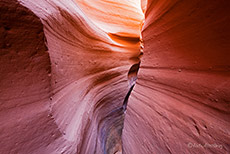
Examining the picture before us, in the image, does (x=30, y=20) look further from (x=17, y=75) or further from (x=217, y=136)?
(x=217, y=136)

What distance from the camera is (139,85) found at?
1.08 m

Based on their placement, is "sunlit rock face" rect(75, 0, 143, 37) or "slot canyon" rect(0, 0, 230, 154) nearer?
"slot canyon" rect(0, 0, 230, 154)

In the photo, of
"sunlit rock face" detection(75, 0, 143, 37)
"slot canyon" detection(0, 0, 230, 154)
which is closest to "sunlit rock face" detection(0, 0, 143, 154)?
"slot canyon" detection(0, 0, 230, 154)

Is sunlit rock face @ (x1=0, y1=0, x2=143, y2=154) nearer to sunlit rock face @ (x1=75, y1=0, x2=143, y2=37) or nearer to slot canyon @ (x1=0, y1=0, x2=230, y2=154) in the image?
slot canyon @ (x1=0, y1=0, x2=230, y2=154)

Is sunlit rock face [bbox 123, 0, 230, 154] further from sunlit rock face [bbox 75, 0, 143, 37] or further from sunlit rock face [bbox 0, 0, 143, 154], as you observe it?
sunlit rock face [bbox 75, 0, 143, 37]

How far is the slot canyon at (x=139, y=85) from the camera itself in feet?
1.51

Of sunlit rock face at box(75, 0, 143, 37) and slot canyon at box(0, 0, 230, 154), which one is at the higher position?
sunlit rock face at box(75, 0, 143, 37)

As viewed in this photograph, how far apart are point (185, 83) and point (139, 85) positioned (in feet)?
1.58

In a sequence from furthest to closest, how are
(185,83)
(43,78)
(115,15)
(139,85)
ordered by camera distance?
(115,15) → (139,85) → (185,83) → (43,78)

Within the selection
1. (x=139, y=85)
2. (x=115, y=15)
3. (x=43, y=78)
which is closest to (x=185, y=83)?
(x=139, y=85)

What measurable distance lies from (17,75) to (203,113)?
921mm

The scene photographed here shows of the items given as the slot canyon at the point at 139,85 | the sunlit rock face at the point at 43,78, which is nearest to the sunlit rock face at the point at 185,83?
the slot canyon at the point at 139,85

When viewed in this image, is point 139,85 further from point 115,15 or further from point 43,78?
point 115,15

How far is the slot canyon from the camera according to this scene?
0.46m
